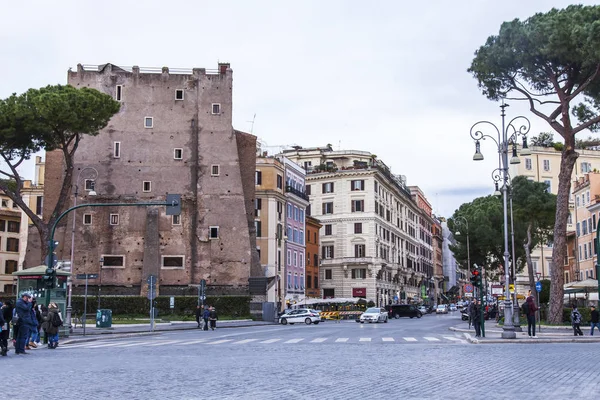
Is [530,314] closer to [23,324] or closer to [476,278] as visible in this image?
[476,278]

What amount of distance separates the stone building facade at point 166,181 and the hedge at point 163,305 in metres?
1.53

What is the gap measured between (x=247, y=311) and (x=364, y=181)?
31314 millimetres

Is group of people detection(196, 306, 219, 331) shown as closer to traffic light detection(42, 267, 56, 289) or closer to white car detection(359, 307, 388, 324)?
traffic light detection(42, 267, 56, 289)

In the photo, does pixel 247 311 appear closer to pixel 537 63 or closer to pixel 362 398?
pixel 537 63

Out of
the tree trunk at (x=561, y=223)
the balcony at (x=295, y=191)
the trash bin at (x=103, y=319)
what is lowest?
the trash bin at (x=103, y=319)

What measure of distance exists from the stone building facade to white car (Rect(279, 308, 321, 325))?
254 inches

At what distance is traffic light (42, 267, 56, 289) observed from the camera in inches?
999

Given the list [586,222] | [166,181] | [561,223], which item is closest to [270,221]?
[166,181]

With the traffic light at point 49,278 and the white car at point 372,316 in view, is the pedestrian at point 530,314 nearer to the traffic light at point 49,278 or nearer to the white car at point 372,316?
the traffic light at point 49,278

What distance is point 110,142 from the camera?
60.7 metres

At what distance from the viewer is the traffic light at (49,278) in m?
25.4

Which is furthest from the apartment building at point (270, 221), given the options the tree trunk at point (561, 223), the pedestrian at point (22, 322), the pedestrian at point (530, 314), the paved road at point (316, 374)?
the paved road at point (316, 374)

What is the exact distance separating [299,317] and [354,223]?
103 feet

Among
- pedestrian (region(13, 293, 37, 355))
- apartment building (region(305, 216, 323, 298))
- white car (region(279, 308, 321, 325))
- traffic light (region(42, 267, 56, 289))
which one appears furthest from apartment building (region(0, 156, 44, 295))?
pedestrian (region(13, 293, 37, 355))
